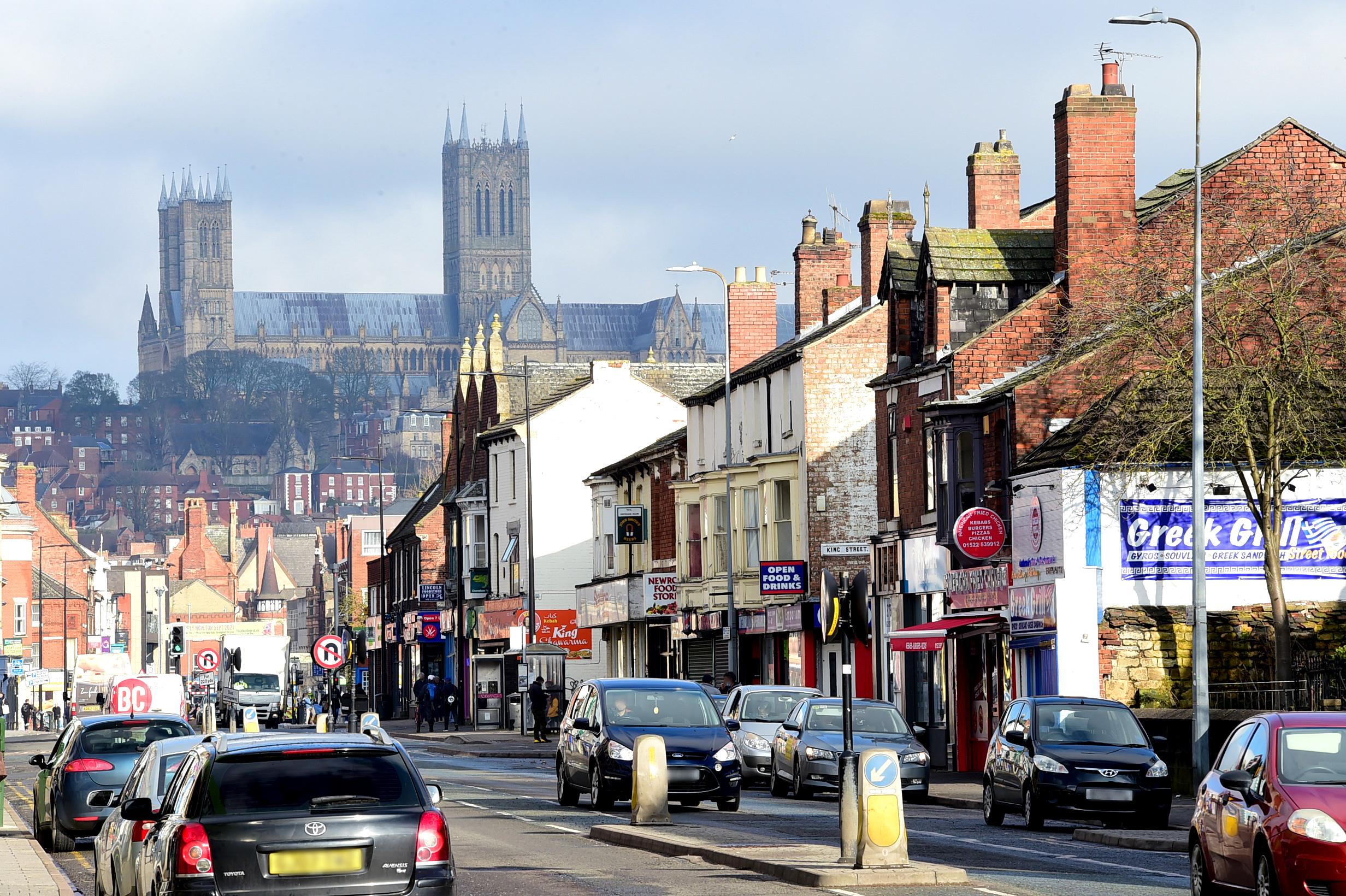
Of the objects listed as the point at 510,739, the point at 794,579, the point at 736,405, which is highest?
the point at 736,405

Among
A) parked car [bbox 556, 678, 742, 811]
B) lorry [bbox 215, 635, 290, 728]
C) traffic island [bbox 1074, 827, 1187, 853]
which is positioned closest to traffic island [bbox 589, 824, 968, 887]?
parked car [bbox 556, 678, 742, 811]

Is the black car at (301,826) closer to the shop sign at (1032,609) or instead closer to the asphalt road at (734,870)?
the asphalt road at (734,870)

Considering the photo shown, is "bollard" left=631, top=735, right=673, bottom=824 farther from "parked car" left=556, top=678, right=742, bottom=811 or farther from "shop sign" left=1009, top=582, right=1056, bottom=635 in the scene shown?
"shop sign" left=1009, top=582, right=1056, bottom=635

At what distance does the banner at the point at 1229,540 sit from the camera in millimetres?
33719

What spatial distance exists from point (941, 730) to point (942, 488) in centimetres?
454

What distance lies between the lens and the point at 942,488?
39.1m

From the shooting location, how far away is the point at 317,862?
12.3m

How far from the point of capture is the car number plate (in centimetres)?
1227

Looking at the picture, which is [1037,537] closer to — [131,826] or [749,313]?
[131,826]

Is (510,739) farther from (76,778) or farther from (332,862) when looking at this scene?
(332,862)

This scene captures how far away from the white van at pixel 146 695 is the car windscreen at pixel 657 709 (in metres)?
5.41

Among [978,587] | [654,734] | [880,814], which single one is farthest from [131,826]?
[978,587]

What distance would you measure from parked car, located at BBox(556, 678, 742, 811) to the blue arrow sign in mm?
8348

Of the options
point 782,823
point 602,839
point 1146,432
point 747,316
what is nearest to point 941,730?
point 1146,432
